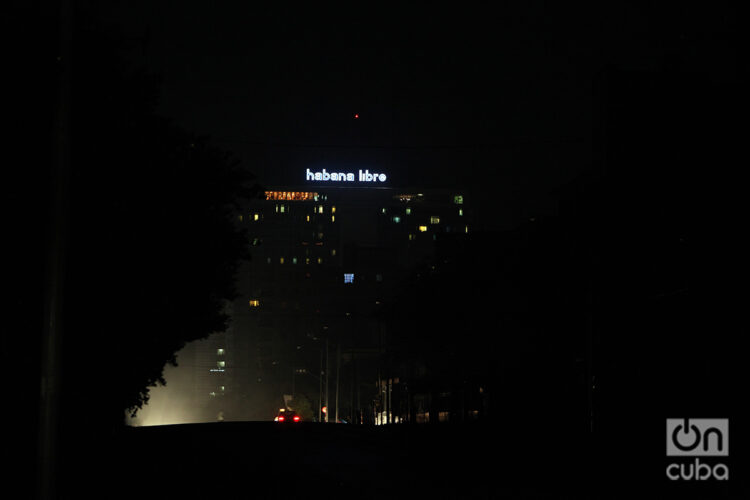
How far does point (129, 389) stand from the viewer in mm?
18797

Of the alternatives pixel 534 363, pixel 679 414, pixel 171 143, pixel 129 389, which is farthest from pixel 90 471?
pixel 534 363

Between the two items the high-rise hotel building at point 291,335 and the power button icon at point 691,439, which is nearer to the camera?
the power button icon at point 691,439

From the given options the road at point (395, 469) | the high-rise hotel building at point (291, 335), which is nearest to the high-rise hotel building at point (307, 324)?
the high-rise hotel building at point (291, 335)

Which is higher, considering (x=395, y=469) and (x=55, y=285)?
(x=55, y=285)

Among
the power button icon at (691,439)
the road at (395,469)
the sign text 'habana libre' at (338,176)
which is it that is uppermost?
the sign text 'habana libre' at (338,176)

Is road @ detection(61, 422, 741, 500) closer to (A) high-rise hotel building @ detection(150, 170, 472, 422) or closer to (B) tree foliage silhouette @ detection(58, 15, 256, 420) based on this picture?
(B) tree foliage silhouette @ detection(58, 15, 256, 420)

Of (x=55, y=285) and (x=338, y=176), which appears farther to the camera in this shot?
(x=338, y=176)

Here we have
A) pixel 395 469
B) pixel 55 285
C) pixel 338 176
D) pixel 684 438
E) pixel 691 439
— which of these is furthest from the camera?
pixel 338 176

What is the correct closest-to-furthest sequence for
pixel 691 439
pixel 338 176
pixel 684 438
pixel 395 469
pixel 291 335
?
1. pixel 684 438
2. pixel 691 439
3. pixel 395 469
4. pixel 291 335
5. pixel 338 176

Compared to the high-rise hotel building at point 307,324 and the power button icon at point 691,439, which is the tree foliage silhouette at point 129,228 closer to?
the power button icon at point 691,439

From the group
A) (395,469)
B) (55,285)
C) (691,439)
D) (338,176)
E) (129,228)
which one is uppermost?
(338,176)

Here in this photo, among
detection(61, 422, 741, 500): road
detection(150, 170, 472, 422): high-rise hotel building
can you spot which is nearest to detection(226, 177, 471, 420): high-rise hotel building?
detection(150, 170, 472, 422): high-rise hotel building

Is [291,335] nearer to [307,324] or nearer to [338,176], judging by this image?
[307,324]

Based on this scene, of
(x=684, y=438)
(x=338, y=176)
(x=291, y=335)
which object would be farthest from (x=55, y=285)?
(x=338, y=176)
